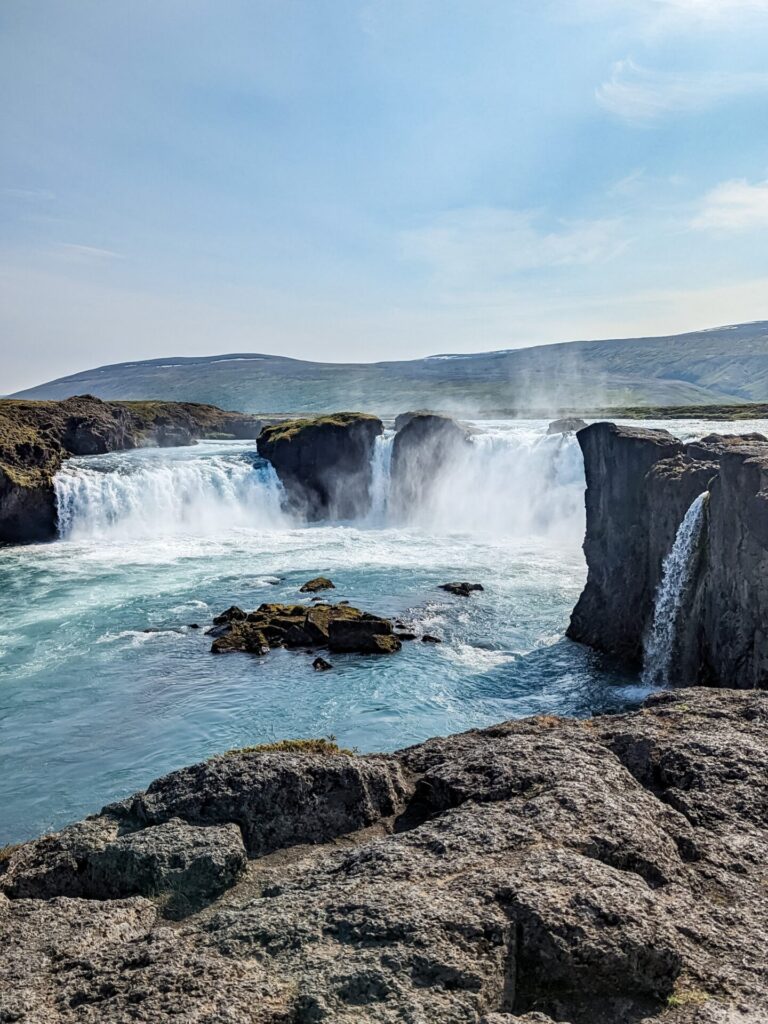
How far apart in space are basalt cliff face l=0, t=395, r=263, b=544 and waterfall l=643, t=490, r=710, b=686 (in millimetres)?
47354

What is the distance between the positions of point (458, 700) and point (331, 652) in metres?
7.12

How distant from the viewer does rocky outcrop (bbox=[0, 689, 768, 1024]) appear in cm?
479

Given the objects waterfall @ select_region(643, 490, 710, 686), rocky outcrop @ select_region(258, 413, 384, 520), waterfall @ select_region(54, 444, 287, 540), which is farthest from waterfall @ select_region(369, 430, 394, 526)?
waterfall @ select_region(643, 490, 710, 686)

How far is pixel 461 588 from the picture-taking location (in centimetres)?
3719

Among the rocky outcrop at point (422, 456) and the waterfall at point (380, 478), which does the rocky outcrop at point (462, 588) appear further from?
the waterfall at point (380, 478)

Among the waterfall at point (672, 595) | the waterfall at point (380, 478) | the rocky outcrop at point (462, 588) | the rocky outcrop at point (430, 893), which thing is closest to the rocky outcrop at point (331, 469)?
the waterfall at point (380, 478)

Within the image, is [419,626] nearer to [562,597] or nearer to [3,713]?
[562,597]

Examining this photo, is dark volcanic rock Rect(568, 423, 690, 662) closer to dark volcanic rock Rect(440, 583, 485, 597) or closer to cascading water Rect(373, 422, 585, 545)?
dark volcanic rock Rect(440, 583, 485, 597)

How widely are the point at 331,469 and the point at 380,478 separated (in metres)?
4.52

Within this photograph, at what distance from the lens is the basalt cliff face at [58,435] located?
56094 millimetres

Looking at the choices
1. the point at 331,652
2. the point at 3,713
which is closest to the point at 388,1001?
the point at 3,713

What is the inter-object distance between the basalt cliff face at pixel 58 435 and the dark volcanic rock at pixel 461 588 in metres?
34.8

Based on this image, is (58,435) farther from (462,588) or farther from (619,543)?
(619,543)

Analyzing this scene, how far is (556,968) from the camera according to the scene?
504 cm
